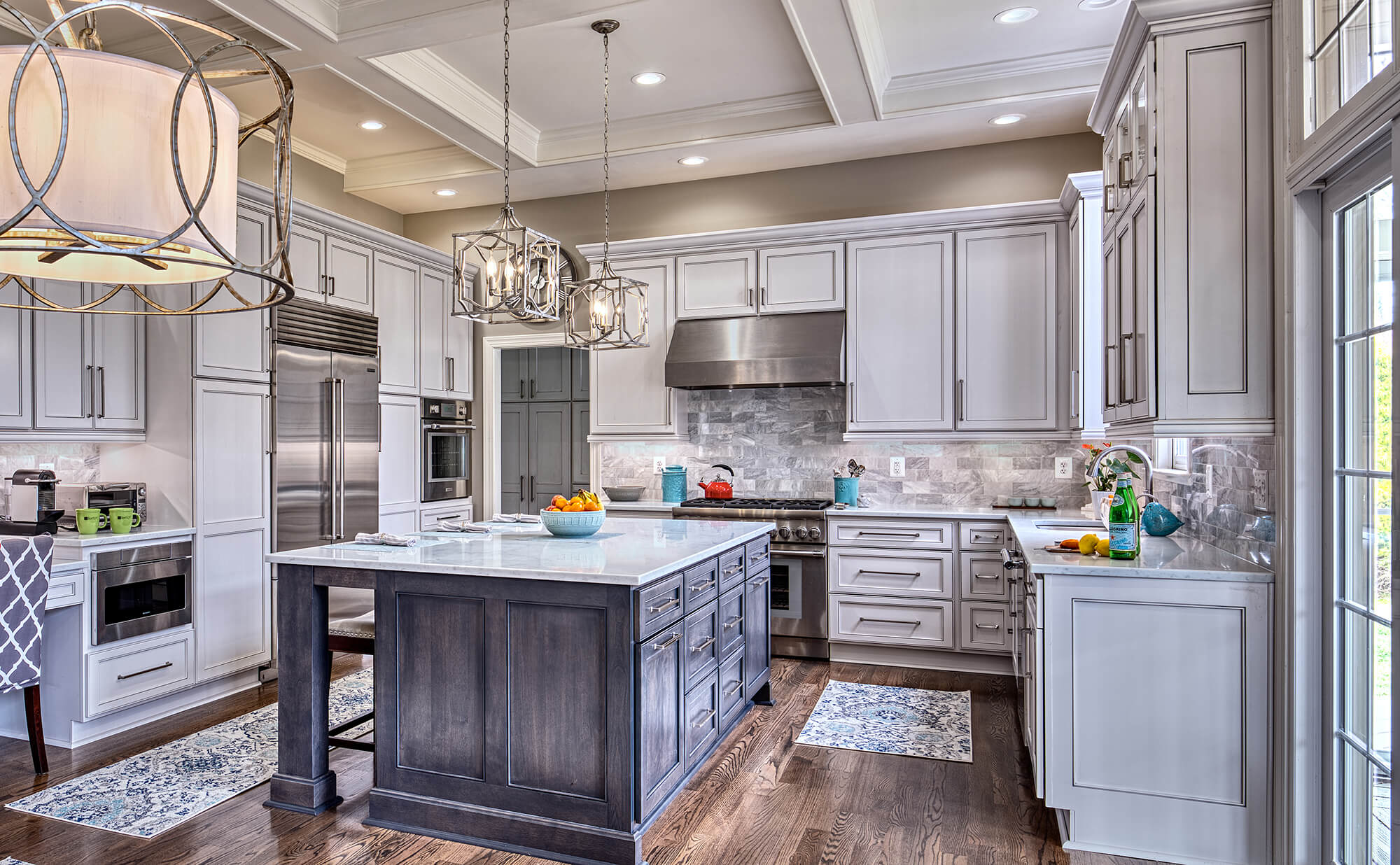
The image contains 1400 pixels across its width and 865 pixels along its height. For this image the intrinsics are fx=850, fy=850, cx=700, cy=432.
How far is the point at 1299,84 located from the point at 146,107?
106 inches

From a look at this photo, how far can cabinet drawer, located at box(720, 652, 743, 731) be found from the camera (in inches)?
134

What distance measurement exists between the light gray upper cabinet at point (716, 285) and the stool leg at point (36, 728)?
3.66 meters

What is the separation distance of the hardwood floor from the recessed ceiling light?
3.17 metres

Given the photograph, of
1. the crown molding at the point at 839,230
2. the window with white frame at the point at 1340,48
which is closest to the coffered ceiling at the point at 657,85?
the crown molding at the point at 839,230

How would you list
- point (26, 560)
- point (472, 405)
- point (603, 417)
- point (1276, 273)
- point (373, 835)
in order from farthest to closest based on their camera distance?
point (472, 405) < point (603, 417) < point (26, 560) < point (373, 835) < point (1276, 273)

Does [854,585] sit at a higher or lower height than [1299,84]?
lower

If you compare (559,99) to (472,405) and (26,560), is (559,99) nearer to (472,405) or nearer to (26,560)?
(472,405)

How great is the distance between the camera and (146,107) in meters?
1.05

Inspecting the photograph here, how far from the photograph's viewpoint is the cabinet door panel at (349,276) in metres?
4.83

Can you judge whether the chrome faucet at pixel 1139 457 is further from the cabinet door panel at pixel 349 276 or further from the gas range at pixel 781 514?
the cabinet door panel at pixel 349 276

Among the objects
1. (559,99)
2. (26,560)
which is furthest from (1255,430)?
(26,560)

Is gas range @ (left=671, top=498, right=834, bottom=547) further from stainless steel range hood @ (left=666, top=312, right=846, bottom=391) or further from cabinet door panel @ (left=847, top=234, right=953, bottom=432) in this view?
stainless steel range hood @ (left=666, top=312, right=846, bottom=391)

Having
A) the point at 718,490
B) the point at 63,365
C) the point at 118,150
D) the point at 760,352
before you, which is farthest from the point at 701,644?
the point at 63,365

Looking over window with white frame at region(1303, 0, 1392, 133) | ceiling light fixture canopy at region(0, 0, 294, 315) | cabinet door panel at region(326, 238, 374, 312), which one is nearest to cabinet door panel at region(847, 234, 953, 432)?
window with white frame at region(1303, 0, 1392, 133)
